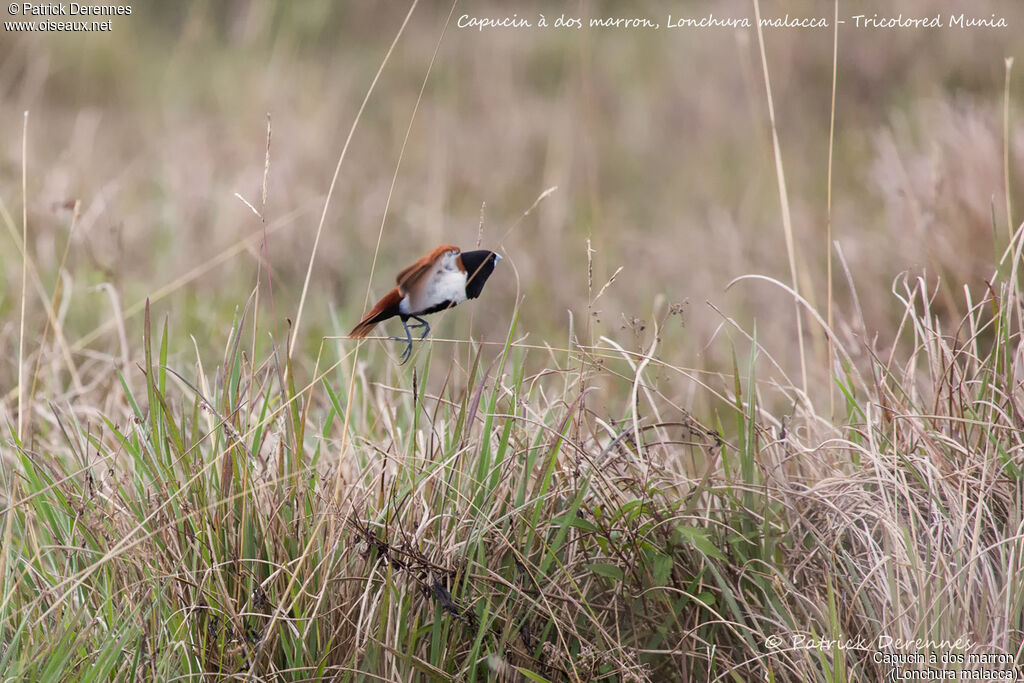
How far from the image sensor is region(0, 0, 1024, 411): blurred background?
3.47 metres

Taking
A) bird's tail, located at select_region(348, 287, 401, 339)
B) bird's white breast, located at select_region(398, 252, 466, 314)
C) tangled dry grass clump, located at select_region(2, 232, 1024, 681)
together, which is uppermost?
bird's white breast, located at select_region(398, 252, 466, 314)

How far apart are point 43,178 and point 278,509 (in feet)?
10.3

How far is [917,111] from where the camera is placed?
5609mm

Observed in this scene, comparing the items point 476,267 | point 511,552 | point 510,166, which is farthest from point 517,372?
point 510,166

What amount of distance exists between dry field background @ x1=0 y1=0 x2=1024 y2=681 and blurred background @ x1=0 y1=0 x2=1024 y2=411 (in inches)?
1.2

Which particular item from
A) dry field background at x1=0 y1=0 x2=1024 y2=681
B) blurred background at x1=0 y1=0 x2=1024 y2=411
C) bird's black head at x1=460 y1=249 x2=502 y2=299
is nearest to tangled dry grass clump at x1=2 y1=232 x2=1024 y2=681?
dry field background at x1=0 y1=0 x2=1024 y2=681

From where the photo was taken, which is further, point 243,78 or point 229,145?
point 243,78

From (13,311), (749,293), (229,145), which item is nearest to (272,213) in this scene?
(229,145)

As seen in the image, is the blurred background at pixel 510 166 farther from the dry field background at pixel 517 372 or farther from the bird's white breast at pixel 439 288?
the bird's white breast at pixel 439 288

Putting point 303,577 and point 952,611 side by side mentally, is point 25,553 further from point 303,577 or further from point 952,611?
point 952,611

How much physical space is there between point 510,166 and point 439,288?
479 centimetres

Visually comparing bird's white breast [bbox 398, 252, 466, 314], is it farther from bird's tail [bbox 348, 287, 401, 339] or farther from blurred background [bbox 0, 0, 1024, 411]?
blurred background [bbox 0, 0, 1024, 411]

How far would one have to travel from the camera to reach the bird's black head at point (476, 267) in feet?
3.95

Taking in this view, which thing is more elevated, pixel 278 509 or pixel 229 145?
pixel 229 145
